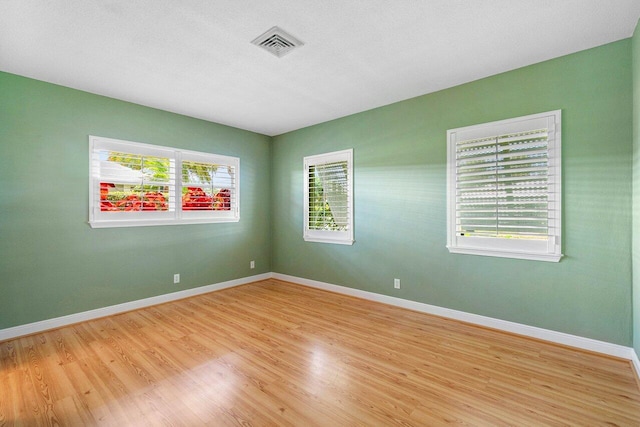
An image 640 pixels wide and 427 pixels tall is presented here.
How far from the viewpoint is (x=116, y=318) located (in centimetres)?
347

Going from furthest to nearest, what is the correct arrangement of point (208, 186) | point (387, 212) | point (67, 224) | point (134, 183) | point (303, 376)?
point (208, 186), point (387, 212), point (134, 183), point (67, 224), point (303, 376)

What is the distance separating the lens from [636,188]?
227 cm

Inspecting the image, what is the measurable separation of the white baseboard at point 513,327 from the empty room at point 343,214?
0.9 inches

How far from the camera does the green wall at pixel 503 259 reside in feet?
8.18

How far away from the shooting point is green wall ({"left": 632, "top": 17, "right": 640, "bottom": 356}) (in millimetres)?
2213

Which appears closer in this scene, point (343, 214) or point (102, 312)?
point (102, 312)

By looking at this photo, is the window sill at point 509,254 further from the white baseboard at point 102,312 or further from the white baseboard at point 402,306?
the white baseboard at point 102,312

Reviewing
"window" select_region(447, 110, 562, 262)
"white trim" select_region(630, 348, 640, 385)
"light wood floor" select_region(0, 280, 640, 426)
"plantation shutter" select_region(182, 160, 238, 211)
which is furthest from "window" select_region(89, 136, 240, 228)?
"white trim" select_region(630, 348, 640, 385)

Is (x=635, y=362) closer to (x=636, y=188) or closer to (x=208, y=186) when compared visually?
(x=636, y=188)

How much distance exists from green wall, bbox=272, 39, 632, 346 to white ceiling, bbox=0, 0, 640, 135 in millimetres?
257

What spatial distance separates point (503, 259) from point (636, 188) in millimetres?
1148

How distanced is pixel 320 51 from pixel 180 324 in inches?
125

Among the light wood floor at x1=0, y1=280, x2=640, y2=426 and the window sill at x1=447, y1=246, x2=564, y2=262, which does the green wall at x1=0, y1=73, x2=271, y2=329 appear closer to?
the light wood floor at x1=0, y1=280, x2=640, y2=426

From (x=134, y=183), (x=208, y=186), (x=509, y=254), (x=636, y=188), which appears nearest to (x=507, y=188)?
(x=509, y=254)
